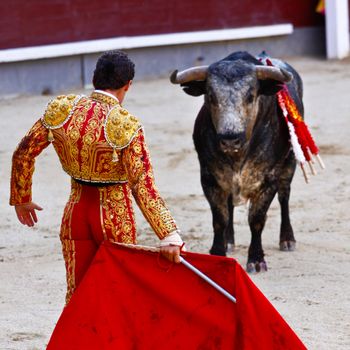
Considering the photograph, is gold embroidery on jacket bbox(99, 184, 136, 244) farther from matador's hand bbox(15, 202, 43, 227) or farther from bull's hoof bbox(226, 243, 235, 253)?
bull's hoof bbox(226, 243, 235, 253)

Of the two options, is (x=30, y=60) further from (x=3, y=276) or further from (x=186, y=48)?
(x=3, y=276)

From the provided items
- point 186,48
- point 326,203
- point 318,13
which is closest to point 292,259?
point 326,203

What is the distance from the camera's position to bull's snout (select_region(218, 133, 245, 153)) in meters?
4.79

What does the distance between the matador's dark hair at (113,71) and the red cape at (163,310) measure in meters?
0.45

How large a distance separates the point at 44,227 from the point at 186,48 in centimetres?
523

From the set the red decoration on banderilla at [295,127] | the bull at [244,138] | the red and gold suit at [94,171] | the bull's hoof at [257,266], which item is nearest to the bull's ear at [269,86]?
the bull at [244,138]

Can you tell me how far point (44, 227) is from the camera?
5953 mm

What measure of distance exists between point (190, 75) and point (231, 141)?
1.45 ft

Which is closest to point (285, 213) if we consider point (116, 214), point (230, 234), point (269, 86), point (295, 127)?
point (230, 234)

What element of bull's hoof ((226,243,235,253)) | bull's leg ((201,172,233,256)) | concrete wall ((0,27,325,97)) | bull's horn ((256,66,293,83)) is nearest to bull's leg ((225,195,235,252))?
bull's hoof ((226,243,235,253))

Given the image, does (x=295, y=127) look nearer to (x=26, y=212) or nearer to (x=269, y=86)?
(x=269, y=86)

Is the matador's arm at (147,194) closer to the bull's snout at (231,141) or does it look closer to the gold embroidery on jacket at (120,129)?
the gold embroidery on jacket at (120,129)

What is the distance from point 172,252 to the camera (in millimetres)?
3299

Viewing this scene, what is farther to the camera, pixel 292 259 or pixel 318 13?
pixel 318 13
